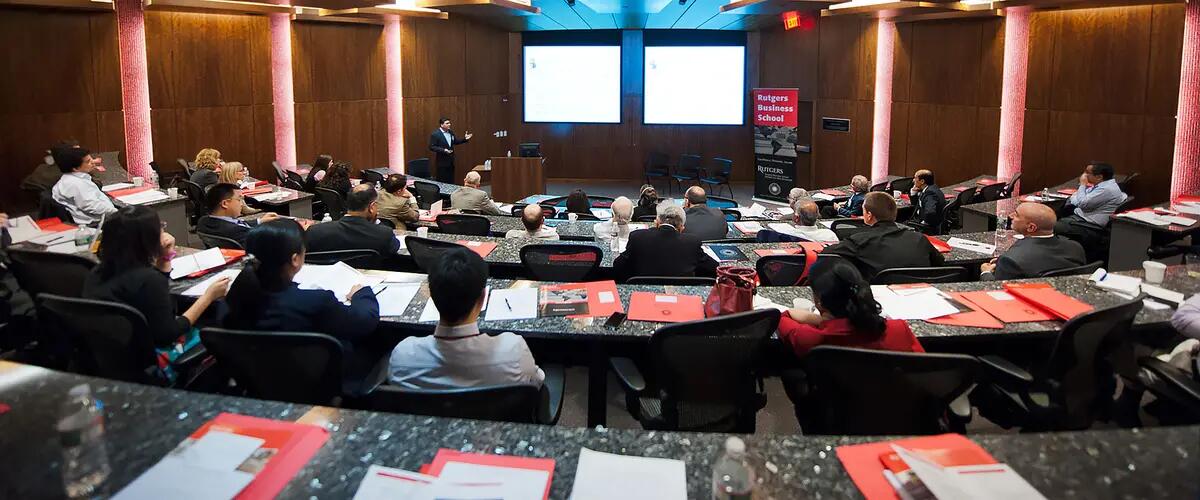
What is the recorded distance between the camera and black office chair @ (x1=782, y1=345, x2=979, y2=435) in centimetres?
255

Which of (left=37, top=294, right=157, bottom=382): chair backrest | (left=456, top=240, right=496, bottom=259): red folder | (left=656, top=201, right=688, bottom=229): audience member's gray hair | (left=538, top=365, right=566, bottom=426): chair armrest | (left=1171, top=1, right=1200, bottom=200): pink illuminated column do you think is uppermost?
(left=1171, top=1, right=1200, bottom=200): pink illuminated column

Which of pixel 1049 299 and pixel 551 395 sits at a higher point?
pixel 1049 299

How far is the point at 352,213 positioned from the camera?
16.6 ft

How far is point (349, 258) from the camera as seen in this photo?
4.50 meters

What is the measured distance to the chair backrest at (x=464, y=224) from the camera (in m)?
6.05

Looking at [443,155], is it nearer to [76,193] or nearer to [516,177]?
[516,177]

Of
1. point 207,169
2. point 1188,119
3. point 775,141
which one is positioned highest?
point 1188,119

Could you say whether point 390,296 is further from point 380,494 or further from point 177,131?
point 177,131

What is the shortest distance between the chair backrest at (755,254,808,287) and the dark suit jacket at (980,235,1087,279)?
100 centimetres

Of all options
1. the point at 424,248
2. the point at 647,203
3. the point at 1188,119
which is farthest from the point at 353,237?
the point at 1188,119

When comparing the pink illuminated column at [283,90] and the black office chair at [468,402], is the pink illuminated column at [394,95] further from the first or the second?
the black office chair at [468,402]

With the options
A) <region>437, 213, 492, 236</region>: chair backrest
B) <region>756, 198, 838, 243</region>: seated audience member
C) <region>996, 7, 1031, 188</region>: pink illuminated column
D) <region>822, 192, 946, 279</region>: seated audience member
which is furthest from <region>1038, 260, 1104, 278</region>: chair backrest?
<region>996, 7, 1031, 188</region>: pink illuminated column

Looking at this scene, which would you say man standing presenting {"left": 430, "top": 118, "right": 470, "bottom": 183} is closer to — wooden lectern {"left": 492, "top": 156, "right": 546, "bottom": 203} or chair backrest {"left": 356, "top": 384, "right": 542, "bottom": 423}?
wooden lectern {"left": 492, "top": 156, "right": 546, "bottom": 203}

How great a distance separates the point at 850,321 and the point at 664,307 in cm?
82
